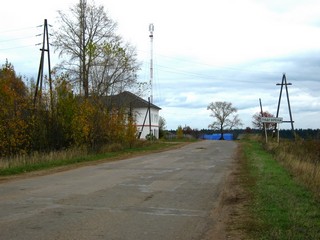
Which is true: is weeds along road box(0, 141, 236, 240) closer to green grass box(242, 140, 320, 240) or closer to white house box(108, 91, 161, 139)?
green grass box(242, 140, 320, 240)

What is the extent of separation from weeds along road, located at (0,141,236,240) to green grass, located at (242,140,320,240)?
101 cm

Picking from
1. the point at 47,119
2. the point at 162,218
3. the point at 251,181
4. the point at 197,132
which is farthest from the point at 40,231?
A: the point at 197,132

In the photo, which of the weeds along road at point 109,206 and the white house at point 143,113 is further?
the white house at point 143,113

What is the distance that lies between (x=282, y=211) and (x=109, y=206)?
13.2 feet

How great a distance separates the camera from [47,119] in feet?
92.6

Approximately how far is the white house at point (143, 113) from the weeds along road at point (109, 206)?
32130 mm

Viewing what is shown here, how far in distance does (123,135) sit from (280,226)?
100 ft

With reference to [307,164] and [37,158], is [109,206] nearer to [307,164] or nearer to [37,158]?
[307,164]

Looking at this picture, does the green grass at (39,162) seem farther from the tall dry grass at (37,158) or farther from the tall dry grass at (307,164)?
the tall dry grass at (307,164)

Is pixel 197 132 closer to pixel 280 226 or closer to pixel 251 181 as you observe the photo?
pixel 251 181

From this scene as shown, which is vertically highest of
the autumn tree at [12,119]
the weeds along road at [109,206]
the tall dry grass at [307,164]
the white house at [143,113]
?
the white house at [143,113]

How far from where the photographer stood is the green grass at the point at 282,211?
728 cm

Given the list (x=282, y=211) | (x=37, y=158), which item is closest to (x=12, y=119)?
(x=37, y=158)

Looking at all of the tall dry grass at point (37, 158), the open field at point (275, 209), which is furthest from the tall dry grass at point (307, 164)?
the tall dry grass at point (37, 158)
